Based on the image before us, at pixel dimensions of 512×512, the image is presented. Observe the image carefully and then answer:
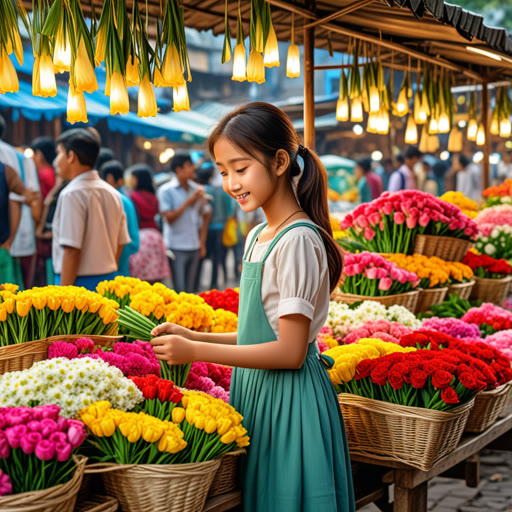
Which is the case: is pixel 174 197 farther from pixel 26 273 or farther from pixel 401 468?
pixel 401 468

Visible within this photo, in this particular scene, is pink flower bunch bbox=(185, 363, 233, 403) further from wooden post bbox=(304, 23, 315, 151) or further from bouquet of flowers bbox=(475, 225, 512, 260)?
bouquet of flowers bbox=(475, 225, 512, 260)

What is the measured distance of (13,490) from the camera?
142 centimetres

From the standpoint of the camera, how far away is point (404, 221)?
185 inches

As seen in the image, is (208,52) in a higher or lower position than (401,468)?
higher

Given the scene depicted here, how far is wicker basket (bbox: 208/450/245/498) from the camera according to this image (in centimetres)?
191

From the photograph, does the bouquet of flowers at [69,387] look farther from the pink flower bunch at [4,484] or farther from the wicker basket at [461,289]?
the wicker basket at [461,289]

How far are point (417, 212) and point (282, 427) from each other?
3.02 metres

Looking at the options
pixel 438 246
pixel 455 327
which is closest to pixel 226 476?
pixel 455 327

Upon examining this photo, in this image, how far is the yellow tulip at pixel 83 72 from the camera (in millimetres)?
2250

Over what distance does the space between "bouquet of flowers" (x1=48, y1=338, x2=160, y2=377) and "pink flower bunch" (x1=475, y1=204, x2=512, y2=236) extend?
4.41 m

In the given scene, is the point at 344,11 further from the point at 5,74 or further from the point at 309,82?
the point at 5,74

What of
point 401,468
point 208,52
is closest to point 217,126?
point 401,468

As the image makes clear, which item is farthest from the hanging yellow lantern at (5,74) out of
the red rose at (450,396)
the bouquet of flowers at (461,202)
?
the bouquet of flowers at (461,202)

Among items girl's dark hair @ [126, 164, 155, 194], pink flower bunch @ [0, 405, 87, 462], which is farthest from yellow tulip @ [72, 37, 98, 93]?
girl's dark hair @ [126, 164, 155, 194]
